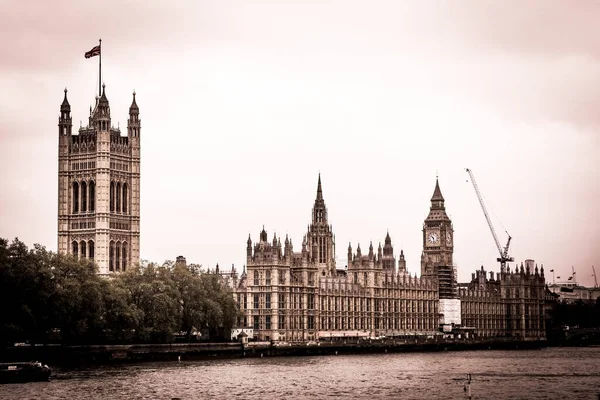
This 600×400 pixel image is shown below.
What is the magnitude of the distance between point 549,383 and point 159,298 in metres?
46.2

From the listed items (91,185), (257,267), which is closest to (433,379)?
(257,267)

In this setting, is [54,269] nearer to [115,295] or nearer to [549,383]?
[115,295]

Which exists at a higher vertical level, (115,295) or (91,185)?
(91,185)

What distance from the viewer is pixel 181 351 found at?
152 metres

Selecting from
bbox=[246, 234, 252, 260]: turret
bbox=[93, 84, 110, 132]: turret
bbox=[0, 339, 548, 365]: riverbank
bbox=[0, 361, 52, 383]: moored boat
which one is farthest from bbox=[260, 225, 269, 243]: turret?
bbox=[0, 361, 52, 383]: moored boat

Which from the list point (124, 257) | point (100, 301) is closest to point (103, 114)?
point (124, 257)

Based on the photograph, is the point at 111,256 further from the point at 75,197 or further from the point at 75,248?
the point at 75,197

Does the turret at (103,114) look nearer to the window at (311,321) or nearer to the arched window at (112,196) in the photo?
the arched window at (112,196)

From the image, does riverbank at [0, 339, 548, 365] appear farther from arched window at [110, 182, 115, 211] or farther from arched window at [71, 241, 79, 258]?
arched window at [110, 182, 115, 211]

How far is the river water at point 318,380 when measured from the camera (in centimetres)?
10475

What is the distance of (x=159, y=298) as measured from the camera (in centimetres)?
14900

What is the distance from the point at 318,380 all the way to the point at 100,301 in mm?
25945

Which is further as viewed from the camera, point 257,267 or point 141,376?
point 257,267

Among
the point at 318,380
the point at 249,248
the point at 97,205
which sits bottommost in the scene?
the point at 318,380
